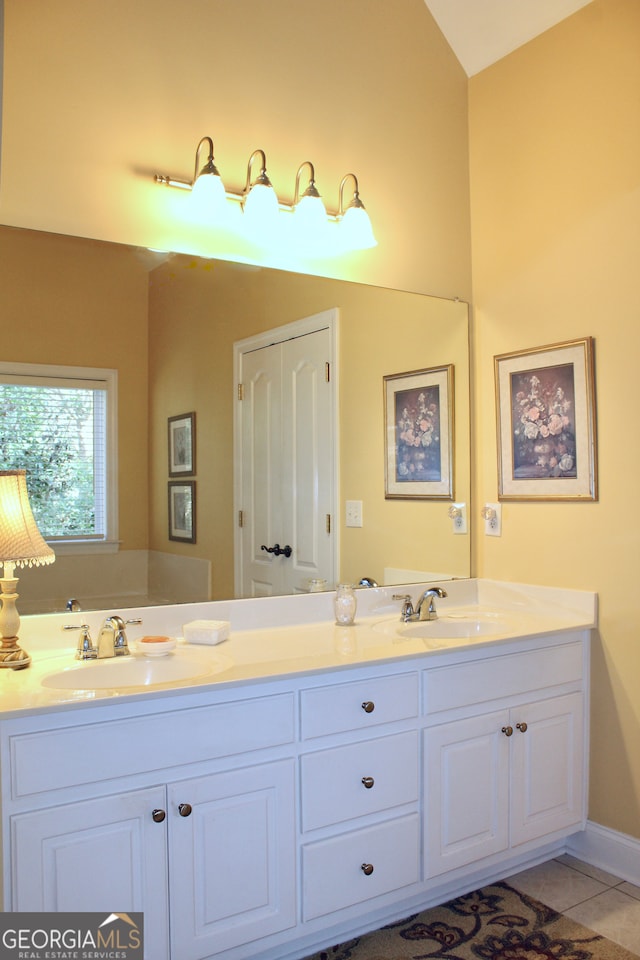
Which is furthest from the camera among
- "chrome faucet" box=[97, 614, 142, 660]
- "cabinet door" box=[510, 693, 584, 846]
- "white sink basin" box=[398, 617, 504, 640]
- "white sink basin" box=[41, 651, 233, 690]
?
"white sink basin" box=[398, 617, 504, 640]

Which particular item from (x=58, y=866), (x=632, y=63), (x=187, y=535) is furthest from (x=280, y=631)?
(x=632, y=63)

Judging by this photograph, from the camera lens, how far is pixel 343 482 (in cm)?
251

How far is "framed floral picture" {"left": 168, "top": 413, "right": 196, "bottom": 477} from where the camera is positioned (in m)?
2.18

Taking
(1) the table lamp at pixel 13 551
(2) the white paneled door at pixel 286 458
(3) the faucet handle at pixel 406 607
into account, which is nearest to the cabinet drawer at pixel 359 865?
(3) the faucet handle at pixel 406 607

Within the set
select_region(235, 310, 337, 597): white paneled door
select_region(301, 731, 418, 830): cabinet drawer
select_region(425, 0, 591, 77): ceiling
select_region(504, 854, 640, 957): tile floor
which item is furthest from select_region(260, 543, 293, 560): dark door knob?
select_region(425, 0, 591, 77): ceiling

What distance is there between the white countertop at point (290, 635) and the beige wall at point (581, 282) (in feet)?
0.40

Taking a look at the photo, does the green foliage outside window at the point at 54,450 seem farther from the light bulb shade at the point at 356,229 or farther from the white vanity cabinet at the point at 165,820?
the light bulb shade at the point at 356,229

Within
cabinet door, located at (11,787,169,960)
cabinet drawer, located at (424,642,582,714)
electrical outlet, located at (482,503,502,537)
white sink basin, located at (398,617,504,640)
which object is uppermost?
electrical outlet, located at (482,503,502,537)

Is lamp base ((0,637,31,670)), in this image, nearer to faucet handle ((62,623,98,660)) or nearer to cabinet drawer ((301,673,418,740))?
faucet handle ((62,623,98,660))

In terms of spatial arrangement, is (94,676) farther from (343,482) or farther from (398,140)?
(398,140)

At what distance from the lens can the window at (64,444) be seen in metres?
1.92

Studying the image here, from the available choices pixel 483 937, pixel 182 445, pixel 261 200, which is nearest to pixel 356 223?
pixel 261 200

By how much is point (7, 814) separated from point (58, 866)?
158mm

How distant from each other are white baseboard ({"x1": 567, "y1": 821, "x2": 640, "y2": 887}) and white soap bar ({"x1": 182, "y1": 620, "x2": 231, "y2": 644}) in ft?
4.54
